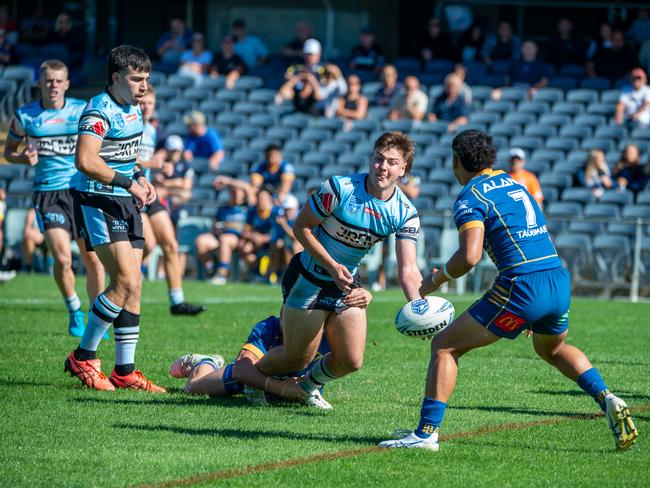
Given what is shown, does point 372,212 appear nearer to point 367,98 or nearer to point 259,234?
point 259,234

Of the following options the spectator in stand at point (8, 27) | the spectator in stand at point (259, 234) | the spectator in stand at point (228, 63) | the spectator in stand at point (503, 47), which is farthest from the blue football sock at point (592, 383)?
the spectator in stand at point (8, 27)

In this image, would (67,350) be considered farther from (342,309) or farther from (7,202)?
(7,202)

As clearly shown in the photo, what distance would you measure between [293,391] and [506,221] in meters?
2.13

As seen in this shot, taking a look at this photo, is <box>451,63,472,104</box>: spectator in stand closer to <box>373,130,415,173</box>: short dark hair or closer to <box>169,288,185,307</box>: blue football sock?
<box>169,288,185,307</box>: blue football sock

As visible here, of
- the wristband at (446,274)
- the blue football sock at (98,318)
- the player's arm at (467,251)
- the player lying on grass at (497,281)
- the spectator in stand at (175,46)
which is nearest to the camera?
the player's arm at (467,251)

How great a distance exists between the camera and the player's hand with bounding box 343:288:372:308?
7.16m

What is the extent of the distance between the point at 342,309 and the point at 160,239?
15.2 feet

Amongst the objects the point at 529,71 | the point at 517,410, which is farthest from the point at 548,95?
the point at 517,410

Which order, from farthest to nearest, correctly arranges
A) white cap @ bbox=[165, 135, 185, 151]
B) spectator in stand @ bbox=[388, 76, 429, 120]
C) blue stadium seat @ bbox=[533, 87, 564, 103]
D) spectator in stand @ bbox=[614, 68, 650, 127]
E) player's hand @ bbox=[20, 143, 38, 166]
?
blue stadium seat @ bbox=[533, 87, 564, 103]
spectator in stand @ bbox=[388, 76, 429, 120]
spectator in stand @ bbox=[614, 68, 650, 127]
white cap @ bbox=[165, 135, 185, 151]
player's hand @ bbox=[20, 143, 38, 166]

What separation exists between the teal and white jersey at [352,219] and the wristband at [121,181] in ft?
4.44

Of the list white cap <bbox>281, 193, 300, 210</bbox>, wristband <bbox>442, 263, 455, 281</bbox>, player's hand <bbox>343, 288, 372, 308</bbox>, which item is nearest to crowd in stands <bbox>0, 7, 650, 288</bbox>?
white cap <bbox>281, 193, 300, 210</bbox>

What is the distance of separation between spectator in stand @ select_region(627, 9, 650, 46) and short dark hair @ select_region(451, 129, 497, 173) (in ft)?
58.7

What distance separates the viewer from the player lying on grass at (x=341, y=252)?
7.18 meters

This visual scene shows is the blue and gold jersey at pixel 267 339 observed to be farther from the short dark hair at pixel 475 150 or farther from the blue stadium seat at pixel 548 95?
the blue stadium seat at pixel 548 95
